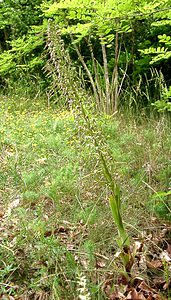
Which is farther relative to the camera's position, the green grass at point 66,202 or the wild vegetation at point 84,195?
the green grass at point 66,202

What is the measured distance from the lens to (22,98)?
283 inches

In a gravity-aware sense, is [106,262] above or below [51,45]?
below

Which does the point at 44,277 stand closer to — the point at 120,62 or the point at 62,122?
the point at 62,122

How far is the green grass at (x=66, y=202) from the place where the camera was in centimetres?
266

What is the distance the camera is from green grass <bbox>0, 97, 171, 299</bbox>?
2658mm

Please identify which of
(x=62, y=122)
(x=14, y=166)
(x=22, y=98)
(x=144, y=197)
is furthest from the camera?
(x=22, y=98)

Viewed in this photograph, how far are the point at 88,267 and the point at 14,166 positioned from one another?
1769 mm

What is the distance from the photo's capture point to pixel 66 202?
353 centimetres

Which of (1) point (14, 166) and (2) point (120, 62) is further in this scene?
(2) point (120, 62)

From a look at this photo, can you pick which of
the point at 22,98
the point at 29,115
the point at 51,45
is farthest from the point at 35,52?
the point at 51,45

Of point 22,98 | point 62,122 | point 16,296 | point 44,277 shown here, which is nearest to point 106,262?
point 44,277

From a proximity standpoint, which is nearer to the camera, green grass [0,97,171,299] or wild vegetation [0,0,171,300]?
wild vegetation [0,0,171,300]

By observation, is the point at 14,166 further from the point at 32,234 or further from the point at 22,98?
the point at 22,98

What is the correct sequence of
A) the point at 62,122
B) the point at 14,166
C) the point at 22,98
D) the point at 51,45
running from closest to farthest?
the point at 51,45, the point at 14,166, the point at 62,122, the point at 22,98
